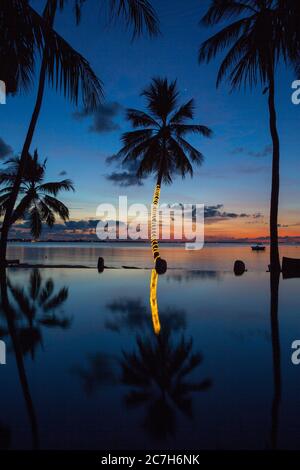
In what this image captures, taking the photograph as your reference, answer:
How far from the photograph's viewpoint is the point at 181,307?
878 cm

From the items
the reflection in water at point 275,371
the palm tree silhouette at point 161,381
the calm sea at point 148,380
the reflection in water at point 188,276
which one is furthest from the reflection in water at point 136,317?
the reflection in water at point 188,276

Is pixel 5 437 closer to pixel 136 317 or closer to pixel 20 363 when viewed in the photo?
pixel 20 363

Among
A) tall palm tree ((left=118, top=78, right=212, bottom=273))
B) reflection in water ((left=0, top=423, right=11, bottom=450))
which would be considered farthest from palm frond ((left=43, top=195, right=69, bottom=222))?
reflection in water ((left=0, top=423, right=11, bottom=450))

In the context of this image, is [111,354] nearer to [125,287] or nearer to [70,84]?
[125,287]

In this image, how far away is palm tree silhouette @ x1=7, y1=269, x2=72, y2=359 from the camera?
5594 mm

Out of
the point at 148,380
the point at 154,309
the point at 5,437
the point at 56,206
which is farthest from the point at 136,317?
the point at 56,206

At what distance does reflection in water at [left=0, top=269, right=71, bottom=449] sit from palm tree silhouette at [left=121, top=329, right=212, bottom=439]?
936mm

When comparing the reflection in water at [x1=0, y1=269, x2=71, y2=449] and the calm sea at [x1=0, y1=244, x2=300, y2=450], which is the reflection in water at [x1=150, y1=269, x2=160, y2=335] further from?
the reflection in water at [x1=0, y1=269, x2=71, y2=449]

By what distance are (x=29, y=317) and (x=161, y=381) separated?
173 inches

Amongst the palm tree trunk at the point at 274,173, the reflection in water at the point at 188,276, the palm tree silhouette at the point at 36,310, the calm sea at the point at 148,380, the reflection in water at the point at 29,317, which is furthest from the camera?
the reflection in water at the point at 188,276

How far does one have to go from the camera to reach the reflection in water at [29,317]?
3.71 metres

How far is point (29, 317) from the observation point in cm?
Answer: 725

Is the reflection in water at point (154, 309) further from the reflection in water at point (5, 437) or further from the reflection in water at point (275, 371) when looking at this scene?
the reflection in water at point (5, 437)

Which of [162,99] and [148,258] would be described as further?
[148,258]
